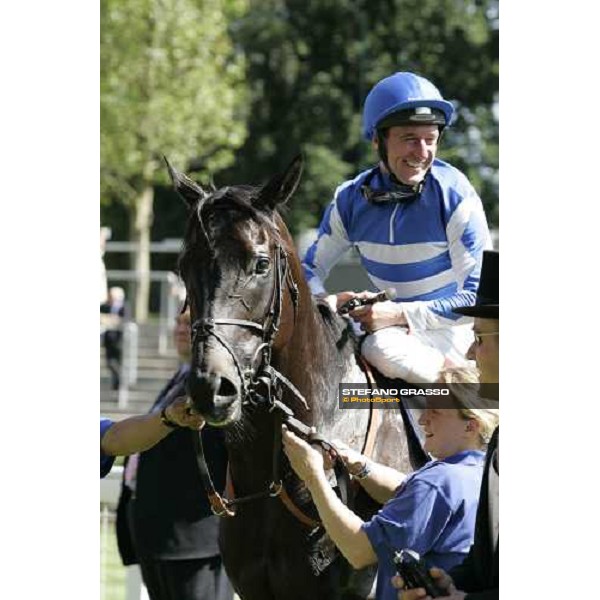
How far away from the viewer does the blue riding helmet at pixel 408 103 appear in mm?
4312

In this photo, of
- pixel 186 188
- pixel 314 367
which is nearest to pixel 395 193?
pixel 314 367

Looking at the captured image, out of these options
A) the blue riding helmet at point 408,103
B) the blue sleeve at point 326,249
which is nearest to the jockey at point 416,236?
the blue riding helmet at point 408,103

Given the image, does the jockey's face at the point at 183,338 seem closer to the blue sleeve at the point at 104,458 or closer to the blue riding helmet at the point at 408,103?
the blue sleeve at the point at 104,458

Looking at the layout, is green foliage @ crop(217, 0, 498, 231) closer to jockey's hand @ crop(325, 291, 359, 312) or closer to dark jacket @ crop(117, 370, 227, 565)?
jockey's hand @ crop(325, 291, 359, 312)

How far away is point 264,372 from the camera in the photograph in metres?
3.92

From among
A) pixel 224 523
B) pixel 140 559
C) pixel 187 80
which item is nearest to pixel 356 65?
pixel 140 559

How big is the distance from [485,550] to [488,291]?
858 mm

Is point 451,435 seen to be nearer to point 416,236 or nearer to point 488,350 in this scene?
point 488,350

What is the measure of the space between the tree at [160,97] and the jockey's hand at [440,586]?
7110 millimetres

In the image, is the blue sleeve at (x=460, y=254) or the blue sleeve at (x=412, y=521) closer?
the blue sleeve at (x=412, y=521)

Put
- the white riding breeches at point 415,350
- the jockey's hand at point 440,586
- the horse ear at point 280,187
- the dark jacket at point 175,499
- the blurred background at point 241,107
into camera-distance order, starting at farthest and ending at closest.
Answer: the blurred background at point 241,107 → the dark jacket at point 175,499 → the white riding breeches at point 415,350 → the horse ear at point 280,187 → the jockey's hand at point 440,586

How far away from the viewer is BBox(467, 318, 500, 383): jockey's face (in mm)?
3717
